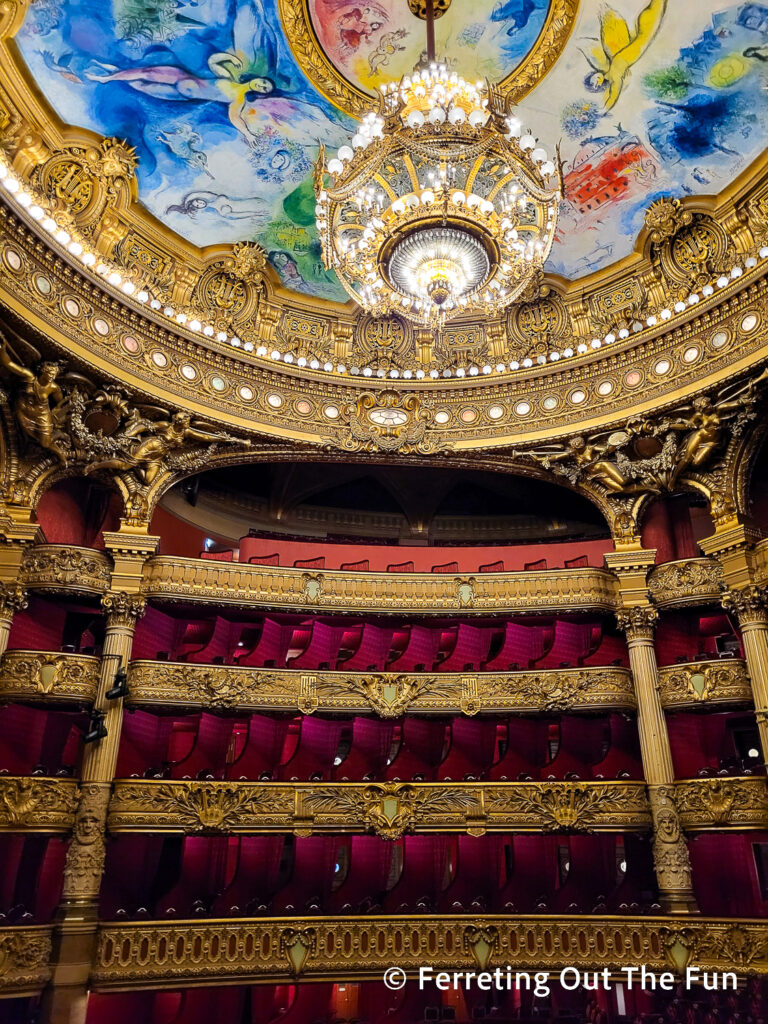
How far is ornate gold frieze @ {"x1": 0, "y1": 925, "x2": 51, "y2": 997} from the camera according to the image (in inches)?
361

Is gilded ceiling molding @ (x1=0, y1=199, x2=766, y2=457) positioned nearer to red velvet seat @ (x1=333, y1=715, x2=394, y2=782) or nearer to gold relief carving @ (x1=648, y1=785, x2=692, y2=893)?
red velvet seat @ (x1=333, y1=715, x2=394, y2=782)

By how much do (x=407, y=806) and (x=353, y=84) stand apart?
1185 centimetres

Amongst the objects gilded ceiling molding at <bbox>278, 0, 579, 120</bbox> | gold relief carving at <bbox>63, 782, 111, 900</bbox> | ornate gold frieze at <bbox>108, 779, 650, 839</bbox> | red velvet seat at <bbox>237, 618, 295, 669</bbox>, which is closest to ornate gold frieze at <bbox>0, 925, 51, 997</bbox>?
gold relief carving at <bbox>63, 782, 111, 900</bbox>

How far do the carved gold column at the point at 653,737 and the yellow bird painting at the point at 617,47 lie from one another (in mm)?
7986

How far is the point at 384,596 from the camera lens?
14000 mm

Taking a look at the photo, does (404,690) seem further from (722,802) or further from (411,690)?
(722,802)

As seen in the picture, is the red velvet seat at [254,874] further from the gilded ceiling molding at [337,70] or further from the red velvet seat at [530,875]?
the gilded ceiling molding at [337,70]

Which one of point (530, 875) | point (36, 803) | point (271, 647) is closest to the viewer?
point (36, 803)

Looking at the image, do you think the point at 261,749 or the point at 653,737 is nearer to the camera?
the point at 653,737

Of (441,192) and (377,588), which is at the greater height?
(441,192)

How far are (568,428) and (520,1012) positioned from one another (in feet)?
33.2

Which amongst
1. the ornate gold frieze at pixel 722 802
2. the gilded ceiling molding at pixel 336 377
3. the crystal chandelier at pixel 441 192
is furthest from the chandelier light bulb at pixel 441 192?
the ornate gold frieze at pixel 722 802

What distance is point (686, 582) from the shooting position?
12.9m

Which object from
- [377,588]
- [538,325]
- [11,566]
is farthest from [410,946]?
[538,325]
